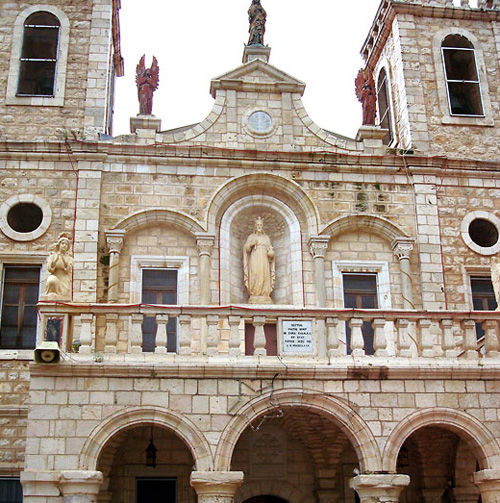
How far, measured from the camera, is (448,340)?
1345cm

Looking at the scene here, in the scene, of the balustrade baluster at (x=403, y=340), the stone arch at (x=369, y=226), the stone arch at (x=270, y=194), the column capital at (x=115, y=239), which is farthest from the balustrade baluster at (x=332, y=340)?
the column capital at (x=115, y=239)

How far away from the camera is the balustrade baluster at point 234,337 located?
13.0 metres

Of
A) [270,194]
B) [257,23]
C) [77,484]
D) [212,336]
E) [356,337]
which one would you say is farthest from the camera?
[257,23]

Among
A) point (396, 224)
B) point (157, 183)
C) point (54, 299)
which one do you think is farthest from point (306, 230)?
point (54, 299)

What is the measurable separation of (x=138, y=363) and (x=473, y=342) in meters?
5.56

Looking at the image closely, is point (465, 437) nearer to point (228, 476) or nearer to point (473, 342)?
point (473, 342)

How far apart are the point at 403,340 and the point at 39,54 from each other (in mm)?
11128

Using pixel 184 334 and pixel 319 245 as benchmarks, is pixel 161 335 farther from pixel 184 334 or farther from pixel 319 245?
pixel 319 245

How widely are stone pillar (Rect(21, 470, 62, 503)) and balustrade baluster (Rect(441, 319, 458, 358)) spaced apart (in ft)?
21.3

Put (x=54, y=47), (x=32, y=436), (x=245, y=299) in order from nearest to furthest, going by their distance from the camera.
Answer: (x=32, y=436) → (x=245, y=299) → (x=54, y=47)

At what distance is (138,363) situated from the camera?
12.6 meters

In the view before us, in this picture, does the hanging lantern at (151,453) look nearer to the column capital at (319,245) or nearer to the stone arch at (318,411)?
the stone arch at (318,411)

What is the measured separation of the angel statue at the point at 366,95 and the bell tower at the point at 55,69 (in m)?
5.87

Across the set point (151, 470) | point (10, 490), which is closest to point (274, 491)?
point (151, 470)
